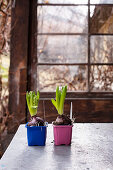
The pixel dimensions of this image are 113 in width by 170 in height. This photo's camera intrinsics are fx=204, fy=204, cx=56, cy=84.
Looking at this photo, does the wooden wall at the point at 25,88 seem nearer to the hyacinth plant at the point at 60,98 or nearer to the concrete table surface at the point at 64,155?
the concrete table surface at the point at 64,155

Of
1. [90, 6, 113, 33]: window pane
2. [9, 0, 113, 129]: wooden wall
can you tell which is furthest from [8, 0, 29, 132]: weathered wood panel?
[90, 6, 113, 33]: window pane

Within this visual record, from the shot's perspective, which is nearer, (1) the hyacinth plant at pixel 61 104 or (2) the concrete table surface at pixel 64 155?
(2) the concrete table surface at pixel 64 155

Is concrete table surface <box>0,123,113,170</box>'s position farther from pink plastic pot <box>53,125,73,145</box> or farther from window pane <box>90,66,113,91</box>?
window pane <box>90,66,113,91</box>

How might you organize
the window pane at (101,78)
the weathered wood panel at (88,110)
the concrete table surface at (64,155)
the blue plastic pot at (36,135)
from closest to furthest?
the concrete table surface at (64,155)
the blue plastic pot at (36,135)
the weathered wood panel at (88,110)
the window pane at (101,78)

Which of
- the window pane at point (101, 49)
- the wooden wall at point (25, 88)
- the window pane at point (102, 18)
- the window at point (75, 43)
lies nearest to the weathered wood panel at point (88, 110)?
the wooden wall at point (25, 88)

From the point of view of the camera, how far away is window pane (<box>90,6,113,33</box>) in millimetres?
2506

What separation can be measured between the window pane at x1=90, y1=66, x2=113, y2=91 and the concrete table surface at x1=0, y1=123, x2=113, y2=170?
48.4 inches

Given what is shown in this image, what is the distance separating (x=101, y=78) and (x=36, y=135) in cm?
159

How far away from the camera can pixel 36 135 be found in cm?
105

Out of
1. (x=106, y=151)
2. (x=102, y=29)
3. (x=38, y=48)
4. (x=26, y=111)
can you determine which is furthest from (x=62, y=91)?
(x=102, y=29)

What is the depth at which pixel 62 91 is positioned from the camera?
112 centimetres

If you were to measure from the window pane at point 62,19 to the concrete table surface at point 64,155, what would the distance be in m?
1.58

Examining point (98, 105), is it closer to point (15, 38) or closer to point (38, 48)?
point (38, 48)

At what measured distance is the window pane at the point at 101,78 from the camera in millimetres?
2457
